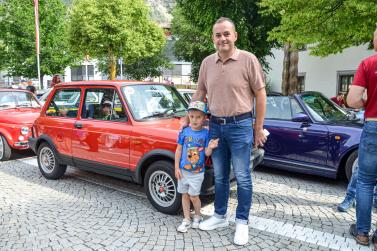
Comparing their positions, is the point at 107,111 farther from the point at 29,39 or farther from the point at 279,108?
the point at 29,39

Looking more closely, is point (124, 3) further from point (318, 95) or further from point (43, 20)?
point (318, 95)

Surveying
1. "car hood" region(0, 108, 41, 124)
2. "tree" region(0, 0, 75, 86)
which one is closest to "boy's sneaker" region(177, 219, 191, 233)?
"car hood" region(0, 108, 41, 124)

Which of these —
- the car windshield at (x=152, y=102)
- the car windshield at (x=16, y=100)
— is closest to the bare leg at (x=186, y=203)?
the car windshield at (x=152, y=102)

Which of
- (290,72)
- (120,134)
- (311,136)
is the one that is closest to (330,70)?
(290,72)

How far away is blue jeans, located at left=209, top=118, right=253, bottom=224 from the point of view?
11.9ft

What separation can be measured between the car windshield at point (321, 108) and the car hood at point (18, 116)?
5791mm

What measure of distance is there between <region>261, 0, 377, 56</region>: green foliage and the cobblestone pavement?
5.63m

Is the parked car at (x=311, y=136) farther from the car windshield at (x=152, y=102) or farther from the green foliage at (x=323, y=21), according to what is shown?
the green foliage at (x=323, y=21)

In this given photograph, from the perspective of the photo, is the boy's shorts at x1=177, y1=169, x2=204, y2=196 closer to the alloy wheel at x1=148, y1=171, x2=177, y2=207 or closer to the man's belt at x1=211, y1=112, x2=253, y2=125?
the alloy wheel at x1=148, y1=171, x2=177, y2=207

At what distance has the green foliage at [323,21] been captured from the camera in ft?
32.0

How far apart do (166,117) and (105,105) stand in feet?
3.06

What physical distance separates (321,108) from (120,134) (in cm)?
361

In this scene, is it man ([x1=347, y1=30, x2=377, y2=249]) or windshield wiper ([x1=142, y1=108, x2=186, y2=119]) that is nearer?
man ([x1=347, y1=30, x2=377, y2=249])

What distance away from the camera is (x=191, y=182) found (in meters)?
3.99
